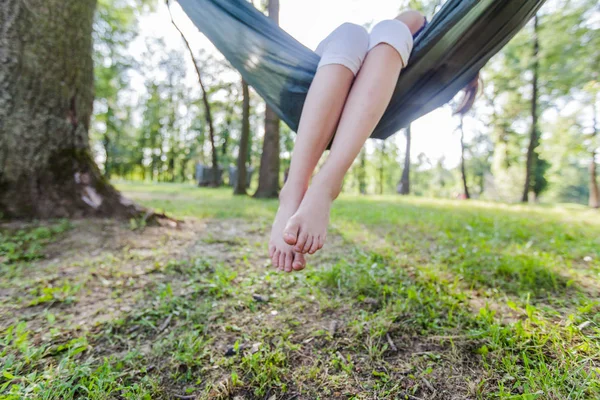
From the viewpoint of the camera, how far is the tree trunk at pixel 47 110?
2.13m

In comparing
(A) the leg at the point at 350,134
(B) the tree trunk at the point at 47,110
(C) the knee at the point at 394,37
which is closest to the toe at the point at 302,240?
(A) the leg at the point at 350,134

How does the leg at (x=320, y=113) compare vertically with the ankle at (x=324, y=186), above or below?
above

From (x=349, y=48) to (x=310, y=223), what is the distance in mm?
716

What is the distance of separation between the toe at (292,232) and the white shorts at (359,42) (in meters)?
0.65

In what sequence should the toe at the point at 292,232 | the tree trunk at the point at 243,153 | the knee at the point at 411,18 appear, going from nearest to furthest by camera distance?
the toe at the point at 292,232 < the knee at the point at 411,18 < the tree trunk at the point at 243,153

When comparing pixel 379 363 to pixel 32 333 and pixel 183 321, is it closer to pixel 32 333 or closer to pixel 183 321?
pixel 183 321

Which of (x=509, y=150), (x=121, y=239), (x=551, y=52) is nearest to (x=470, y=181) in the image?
(x=509, y=150)

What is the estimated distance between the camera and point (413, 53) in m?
Result: 1.32

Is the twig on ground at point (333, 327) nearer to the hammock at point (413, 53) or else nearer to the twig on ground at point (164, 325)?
the twig on ground at point (164, 325)

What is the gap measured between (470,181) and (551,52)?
28857 mm

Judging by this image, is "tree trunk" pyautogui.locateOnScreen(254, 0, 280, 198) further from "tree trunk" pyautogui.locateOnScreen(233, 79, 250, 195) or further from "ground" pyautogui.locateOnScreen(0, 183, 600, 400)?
"ground" pyautogui.locateOnScreen(0, 183, 600, 400)

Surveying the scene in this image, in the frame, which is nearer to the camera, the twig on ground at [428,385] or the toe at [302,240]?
the twig on ground at [428,385]

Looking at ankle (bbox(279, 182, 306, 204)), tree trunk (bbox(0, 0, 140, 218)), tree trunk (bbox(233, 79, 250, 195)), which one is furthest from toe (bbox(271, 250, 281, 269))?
tree trunk (bbox(233, 79, 250, 195))

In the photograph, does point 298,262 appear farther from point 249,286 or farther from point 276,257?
point 249,286
